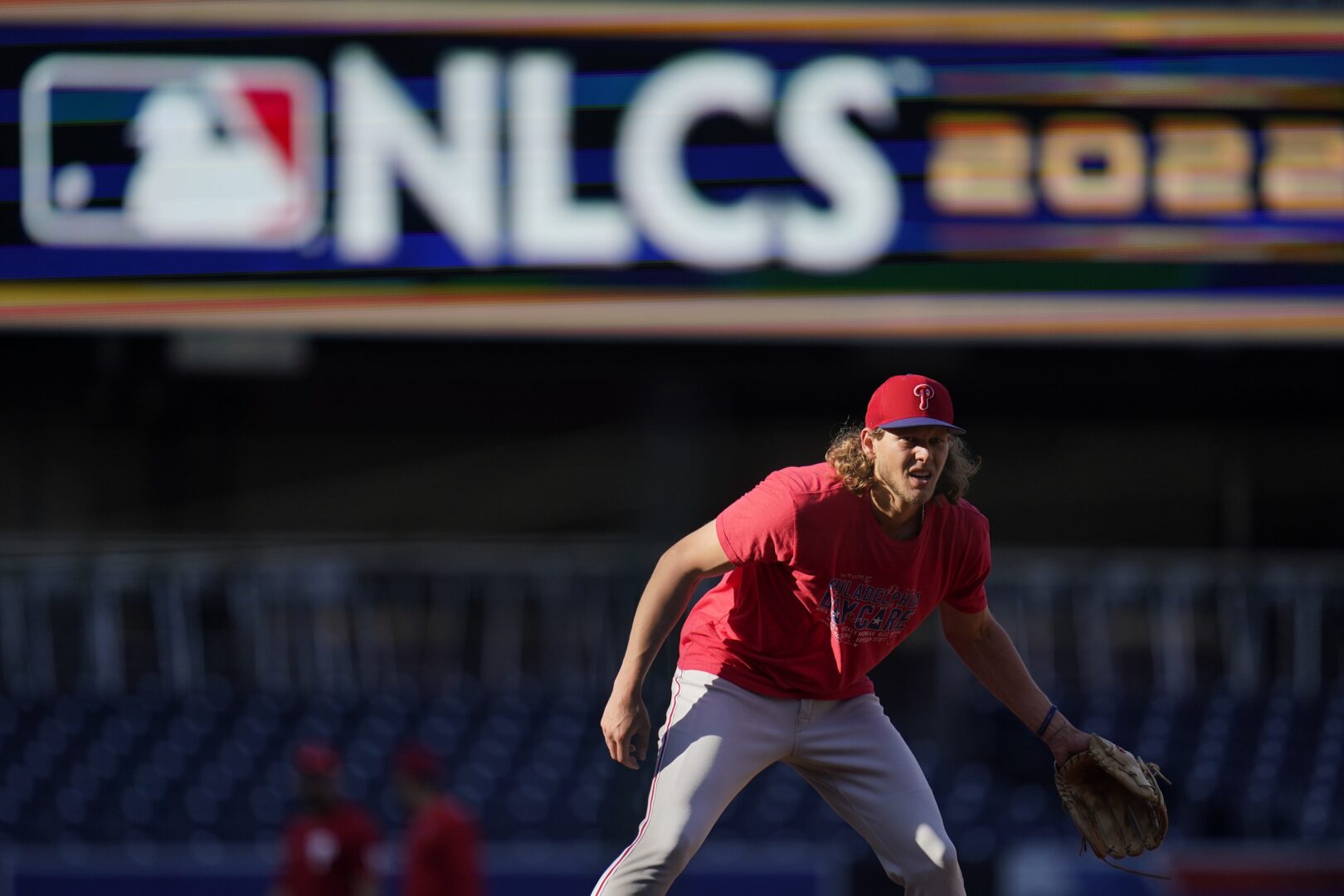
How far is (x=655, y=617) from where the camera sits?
326 centimetres

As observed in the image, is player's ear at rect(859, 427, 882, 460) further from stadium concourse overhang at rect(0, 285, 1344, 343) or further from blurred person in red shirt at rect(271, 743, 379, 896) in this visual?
blurred person in red shirt at rect(271, 743, 379, 896)

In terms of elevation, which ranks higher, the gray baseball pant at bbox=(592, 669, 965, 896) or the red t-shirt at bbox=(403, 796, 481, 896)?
the gray baseball pant at bbox=(592, 669, 965, 896)

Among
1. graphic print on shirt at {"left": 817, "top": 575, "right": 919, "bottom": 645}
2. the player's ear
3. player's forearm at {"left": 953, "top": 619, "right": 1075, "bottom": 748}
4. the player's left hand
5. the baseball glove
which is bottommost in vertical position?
the baseball glove

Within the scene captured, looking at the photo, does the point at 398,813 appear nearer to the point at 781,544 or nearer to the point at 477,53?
the point at 477,53

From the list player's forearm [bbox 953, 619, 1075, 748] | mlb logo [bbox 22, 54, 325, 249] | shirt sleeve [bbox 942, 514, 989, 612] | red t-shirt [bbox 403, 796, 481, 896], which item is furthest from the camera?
mlb logo [bbox 22, 54, 325, 249]

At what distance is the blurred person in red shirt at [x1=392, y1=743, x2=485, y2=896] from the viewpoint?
7.16 m

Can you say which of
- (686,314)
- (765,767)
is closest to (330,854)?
(686,314)

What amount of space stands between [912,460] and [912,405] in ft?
0.34

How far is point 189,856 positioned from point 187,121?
3.99 meters

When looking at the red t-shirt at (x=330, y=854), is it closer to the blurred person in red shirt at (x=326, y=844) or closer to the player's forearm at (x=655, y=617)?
the blurred person in red shirt at (x=326, y=844)

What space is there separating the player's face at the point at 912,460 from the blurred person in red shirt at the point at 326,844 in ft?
15.6

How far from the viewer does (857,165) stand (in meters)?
7.45

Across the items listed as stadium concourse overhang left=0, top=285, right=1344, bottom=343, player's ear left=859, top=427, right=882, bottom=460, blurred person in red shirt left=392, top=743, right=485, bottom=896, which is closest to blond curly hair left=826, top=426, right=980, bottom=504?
player's ear left=859, top=427, right=882, bottom=460

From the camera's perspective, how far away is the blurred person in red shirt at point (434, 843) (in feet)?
23.5
